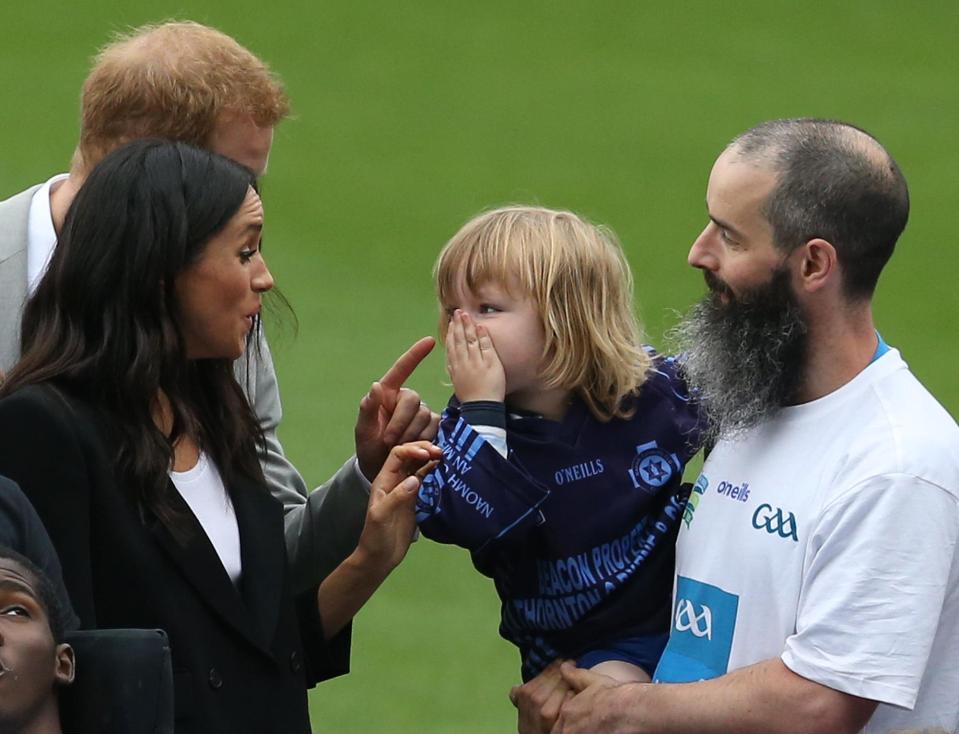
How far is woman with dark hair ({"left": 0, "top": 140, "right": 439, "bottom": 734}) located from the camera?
2.90 metres

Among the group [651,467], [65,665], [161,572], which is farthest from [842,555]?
[65,665]

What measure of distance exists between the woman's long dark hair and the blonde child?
491 mm

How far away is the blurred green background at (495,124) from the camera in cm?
846

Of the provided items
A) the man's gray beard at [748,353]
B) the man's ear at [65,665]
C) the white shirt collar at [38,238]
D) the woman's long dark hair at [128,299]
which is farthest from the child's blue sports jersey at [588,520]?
the white shirt collar at [38,238]

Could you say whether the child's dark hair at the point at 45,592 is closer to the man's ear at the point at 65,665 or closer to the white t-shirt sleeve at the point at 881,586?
the man's ear at the point at 65,665

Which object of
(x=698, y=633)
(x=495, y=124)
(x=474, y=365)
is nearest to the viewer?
(x=698, y=633)

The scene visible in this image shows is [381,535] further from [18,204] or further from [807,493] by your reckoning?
[18,204]

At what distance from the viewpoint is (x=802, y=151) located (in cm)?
311

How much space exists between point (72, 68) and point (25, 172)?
1038 mm

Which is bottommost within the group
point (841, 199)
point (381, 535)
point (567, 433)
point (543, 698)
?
point (543, 698)

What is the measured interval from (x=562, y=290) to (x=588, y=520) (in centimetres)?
41

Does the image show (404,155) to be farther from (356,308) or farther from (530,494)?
(530,494)

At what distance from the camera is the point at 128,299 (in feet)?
9.82

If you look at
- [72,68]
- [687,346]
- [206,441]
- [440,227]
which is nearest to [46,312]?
[206,441]
